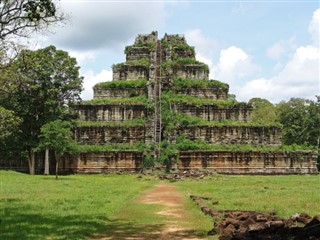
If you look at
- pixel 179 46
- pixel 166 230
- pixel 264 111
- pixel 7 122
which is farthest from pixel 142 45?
pixel 166 230

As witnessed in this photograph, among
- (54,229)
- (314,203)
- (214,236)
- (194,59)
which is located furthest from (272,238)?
(194,59)

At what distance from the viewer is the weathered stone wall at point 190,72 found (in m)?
45.2

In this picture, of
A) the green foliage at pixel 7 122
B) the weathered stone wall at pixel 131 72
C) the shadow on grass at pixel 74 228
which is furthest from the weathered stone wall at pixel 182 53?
the shadow on grass at pixel 74 228

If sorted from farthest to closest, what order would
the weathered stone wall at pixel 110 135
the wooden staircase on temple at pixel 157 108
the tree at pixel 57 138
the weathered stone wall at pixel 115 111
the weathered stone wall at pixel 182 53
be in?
1. the weathered stone wall at pixel 182 53
2. the weathered stone wall at pixel 115 111
3. the weathered stone wall at pixel 110 135
4. the wooden staircase on temple at pixel 157 108
5. the tree at pixel 57 138

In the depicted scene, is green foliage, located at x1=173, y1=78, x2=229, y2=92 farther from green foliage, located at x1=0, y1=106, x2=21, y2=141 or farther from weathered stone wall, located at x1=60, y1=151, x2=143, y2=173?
green foliage, located at x1=0, y1=106, x2=21, y2=141

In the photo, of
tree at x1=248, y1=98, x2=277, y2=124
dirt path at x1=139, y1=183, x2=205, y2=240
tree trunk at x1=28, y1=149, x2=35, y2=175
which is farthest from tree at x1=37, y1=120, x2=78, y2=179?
tree at x1=248, y1=98, x2=277, y2=124

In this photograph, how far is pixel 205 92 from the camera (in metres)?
43.1

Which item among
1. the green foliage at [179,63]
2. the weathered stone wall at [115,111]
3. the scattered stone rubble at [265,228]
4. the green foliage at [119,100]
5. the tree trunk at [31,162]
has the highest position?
the green foliage at [179,63]

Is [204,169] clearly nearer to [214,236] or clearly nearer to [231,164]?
[231,164]

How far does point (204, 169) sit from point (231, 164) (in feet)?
7.58

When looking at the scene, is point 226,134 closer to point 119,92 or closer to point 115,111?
point 115,111

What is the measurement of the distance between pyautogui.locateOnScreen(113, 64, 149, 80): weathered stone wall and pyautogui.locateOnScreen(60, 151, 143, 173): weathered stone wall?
37.6ft

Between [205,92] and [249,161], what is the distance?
30.2ft

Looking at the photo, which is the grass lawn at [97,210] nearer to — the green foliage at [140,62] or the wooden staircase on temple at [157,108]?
the wooden staircase on temple at [157,108]
